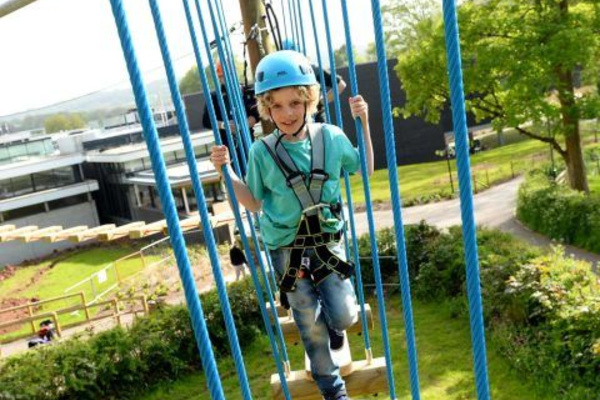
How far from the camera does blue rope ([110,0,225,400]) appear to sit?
113cm

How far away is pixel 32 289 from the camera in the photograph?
17.0 m

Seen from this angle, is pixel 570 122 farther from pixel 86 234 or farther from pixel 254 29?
pixel 86 234

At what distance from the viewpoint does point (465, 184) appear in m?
1.34

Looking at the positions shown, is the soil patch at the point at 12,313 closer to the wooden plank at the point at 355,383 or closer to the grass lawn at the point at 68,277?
the grass lawn at the point at 68,277

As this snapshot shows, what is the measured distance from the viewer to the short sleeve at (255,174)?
2.16 metres

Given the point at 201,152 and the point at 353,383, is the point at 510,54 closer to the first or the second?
the point at 353,383

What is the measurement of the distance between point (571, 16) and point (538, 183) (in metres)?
3.64

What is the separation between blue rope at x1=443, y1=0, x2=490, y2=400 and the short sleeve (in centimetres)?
95

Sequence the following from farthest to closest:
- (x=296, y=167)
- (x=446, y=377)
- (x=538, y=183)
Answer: (x=538, y=183) < (x=446, y=377) < (x=296, y=167)

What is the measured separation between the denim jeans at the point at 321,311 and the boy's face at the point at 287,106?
47 cm

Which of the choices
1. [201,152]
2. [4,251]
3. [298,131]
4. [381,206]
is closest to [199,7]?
[298,131]

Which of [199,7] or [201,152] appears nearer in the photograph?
[199,7]

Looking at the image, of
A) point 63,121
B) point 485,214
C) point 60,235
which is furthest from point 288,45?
point 63,121

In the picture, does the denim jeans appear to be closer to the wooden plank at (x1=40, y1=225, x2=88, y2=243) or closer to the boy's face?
the boy's face
